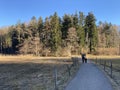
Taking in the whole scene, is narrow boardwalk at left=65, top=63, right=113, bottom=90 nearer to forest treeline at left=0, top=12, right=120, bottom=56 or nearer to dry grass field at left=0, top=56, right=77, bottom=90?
dry grass field at left=0, top=56, right=77, bottom=90

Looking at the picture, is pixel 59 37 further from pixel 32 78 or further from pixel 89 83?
pixel 89 83

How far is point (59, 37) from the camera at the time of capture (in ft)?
338

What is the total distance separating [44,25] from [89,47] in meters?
21.3

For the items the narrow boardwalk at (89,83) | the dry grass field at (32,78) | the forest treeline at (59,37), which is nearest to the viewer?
the narrow boardwalk at (89,83)

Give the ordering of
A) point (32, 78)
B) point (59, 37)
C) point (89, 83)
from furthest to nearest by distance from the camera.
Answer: point (59, 37), point (32, 78), point (89, 83)

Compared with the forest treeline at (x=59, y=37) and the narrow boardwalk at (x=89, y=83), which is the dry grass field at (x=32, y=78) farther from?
the forest treeline at (x=59, y=37)

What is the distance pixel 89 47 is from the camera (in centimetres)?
11200

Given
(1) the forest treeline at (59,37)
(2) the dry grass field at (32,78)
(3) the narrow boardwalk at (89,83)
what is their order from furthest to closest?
1. (1) the forest treeline at (59,37)
2. (2) the dry grass field at (32,78)
3. (3) the narrow boardwalk at (89,83)

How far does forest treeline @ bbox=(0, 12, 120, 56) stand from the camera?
101m

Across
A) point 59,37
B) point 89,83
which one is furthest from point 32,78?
point 59,37

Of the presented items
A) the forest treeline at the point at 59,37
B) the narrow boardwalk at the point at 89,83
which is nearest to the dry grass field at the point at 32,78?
the narrow boardwalk at the point at 89,83

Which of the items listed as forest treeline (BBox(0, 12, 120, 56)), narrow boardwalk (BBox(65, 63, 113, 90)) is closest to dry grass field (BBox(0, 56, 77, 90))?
narrow boardwalk (BBox(65, 63, 113, 90))

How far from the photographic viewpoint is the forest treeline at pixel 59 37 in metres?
101

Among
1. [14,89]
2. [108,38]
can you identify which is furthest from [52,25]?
[14,89]
